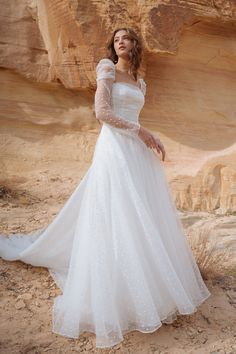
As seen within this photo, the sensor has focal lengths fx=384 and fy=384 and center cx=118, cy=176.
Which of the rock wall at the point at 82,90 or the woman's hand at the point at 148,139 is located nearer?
the woman's hand at the point at 148,139

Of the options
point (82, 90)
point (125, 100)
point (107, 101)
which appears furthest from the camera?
point (82, 90)

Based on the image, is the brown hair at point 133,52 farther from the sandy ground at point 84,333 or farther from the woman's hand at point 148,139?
the sandy ground at point 84,333

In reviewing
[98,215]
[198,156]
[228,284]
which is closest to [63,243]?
[98,215]

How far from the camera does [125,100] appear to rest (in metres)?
2.82

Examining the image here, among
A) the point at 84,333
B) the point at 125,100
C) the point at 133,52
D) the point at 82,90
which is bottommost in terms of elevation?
the point at 84,333

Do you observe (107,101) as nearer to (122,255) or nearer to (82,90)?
(122,255)

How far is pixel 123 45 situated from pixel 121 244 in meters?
1.49

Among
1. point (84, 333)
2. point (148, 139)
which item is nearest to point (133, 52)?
point (148, 139)

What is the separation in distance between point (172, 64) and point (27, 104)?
2.36 meters

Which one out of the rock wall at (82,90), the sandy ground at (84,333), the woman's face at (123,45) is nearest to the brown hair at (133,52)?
the woman's face at (123,45)

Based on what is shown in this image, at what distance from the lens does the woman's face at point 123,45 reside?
289 cm

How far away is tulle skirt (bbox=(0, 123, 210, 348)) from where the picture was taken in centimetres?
232

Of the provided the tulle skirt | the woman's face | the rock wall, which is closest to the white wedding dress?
the tulle skirt

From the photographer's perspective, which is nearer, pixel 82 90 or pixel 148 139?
pixel 148 139
